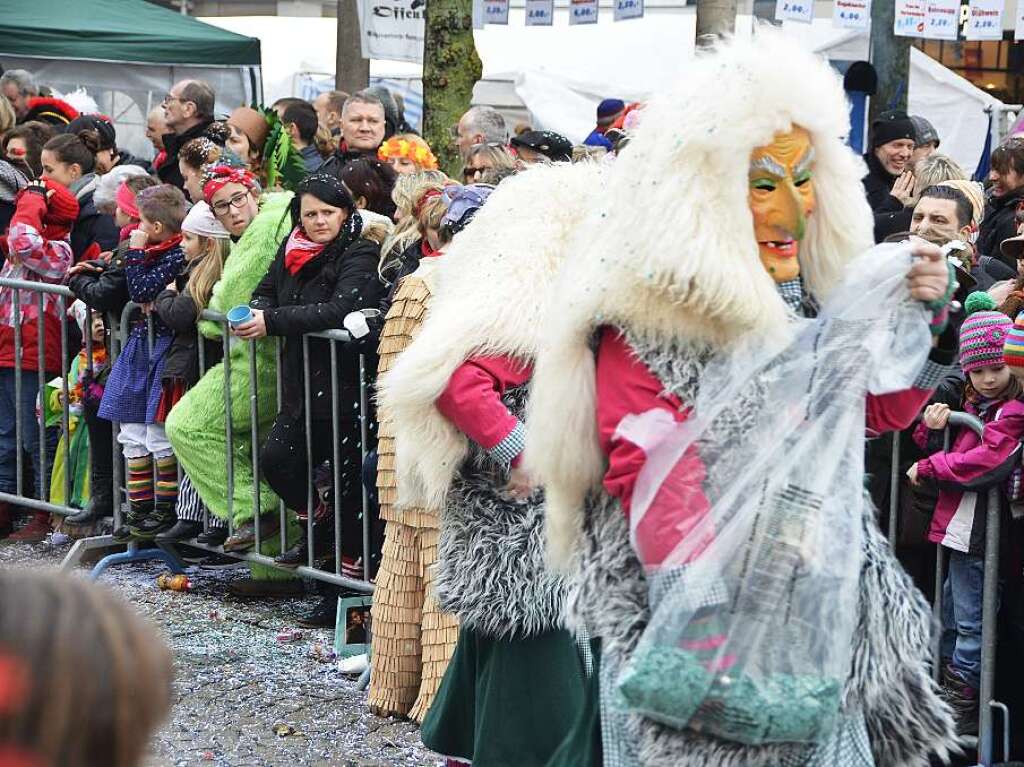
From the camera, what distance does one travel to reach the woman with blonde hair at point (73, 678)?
5.14 feet

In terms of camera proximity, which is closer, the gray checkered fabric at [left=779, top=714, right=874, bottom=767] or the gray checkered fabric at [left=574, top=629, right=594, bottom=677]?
the gray checkered fabric at [left=779, top=714, right=874, bottom=767]

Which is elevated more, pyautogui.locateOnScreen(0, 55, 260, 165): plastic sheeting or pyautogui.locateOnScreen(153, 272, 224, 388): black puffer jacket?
pyautogui.locateOnScreen(0, 55, 260, 165): plastic sheeting

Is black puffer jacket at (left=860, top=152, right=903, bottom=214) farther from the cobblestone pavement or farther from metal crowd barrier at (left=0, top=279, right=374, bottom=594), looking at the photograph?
the cobblestone pavement

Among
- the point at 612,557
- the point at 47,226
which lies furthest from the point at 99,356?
the point at 612,557

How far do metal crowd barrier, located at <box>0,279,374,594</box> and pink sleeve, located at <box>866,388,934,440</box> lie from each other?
3.27 metres

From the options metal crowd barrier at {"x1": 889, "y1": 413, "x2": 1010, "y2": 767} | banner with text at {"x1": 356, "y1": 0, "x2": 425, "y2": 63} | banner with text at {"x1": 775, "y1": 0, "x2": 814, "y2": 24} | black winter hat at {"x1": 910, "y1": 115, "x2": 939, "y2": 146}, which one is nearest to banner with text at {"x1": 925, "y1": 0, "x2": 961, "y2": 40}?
banner with text at {"x1": 775, "y1": 0, "x2": 814, "y2": 24}

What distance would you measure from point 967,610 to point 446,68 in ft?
19.4

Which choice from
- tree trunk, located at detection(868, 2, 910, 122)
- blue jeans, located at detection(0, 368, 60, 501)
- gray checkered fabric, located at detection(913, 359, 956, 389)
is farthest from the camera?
tree trunk, located at detection(868, 2, 910, 122)

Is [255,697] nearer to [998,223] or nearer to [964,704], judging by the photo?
[964,704]

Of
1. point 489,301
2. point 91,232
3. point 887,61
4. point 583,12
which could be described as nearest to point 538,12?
point 583,12

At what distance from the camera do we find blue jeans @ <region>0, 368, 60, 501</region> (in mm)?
8305

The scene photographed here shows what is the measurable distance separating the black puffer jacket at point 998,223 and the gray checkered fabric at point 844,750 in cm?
424

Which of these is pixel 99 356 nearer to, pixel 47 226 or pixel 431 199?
pixel 47 226

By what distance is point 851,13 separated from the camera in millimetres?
12016
